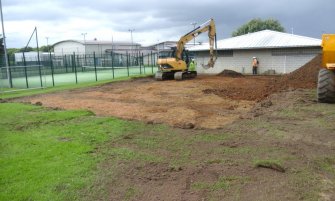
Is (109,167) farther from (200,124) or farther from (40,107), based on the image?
(40,107)

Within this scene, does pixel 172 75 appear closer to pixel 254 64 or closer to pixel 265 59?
pixel 254 64

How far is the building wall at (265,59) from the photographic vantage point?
29500mm

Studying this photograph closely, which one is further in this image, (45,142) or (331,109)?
(331,109)

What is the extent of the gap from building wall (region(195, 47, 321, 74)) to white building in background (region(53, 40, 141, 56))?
109 ft

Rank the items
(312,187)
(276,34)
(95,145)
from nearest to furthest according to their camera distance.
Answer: (312,187)
(95,145)
(276,34)

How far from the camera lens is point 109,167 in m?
6.50

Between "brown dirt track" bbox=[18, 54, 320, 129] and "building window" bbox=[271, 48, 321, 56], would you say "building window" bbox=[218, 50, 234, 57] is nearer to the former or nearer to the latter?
"building window" bbox=[271, 48, 321, 56]

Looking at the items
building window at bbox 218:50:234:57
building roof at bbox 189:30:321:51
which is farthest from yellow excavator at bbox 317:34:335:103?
building window at bbox 218:50:234:57

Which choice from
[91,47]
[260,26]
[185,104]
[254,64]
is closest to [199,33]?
[254,64]

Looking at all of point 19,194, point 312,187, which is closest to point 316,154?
point 312,187

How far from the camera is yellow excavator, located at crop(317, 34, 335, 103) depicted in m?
11.3

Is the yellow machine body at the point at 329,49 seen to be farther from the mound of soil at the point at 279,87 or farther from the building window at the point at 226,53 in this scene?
the building window at the point at 226,53

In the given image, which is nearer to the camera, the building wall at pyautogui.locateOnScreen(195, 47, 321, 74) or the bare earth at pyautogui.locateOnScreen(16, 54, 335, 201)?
the bare earth at pyautogui.locateOnScreen(16, 54, 335, 201)

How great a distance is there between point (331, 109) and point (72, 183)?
8.38 meters
